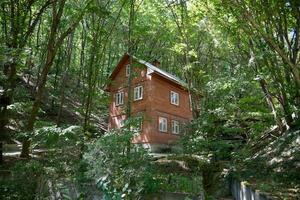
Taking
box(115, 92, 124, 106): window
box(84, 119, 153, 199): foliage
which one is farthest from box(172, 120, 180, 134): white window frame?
box(84, 119, 153, 199): foliage

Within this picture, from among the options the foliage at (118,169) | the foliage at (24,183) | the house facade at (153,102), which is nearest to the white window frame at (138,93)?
the house facade at (153,102)

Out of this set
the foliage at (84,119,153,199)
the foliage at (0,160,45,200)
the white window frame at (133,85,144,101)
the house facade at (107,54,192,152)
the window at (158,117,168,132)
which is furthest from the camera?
the white window frame at (133,85,144,101)

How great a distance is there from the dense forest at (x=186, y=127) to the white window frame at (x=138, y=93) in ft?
21.5

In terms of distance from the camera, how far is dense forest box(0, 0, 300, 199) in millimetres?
8547

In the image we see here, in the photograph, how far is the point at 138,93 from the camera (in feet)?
99.3

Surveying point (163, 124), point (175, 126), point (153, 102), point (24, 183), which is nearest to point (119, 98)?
point (153, 102)

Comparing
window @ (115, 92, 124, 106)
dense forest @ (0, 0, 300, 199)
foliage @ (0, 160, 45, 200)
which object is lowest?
foliage @ (0, 160, 45, 200)

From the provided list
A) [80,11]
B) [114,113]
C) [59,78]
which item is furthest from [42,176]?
[59,78]

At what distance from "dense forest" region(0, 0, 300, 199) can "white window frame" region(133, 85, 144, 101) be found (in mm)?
6544

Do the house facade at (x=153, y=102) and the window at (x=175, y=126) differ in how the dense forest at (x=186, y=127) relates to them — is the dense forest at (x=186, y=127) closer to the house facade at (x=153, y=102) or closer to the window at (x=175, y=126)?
the house facade at (x=153, y=102)

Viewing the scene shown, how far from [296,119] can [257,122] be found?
2.54 metres

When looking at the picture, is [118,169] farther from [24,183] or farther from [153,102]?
[153,102]

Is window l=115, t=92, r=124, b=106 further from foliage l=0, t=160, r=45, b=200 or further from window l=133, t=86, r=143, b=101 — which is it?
foliage l=0, t=160, r=45, b=200

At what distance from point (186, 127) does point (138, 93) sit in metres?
12.2
